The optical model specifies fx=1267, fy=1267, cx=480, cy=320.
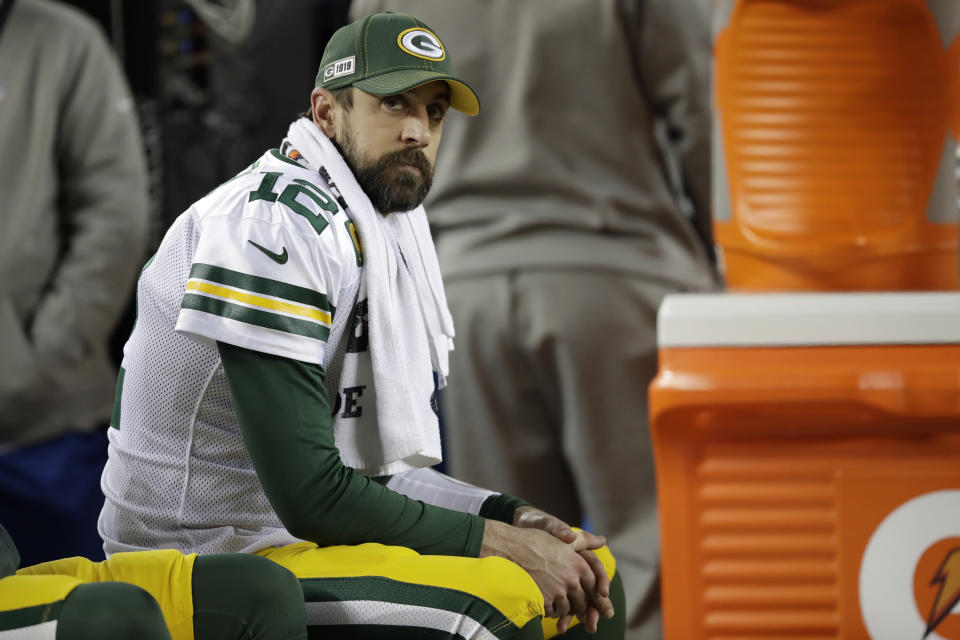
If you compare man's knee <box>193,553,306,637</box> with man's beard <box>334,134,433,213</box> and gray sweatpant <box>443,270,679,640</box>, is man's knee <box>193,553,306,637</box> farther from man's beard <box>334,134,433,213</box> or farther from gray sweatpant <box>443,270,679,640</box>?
gray sweatpant <box>443,270,679,640</box>

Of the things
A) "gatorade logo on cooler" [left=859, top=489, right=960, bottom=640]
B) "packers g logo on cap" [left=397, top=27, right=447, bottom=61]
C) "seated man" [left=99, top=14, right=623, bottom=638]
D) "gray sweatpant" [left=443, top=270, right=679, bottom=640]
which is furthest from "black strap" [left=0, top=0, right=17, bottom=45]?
"gatorade logo on cooler" [left=859, top=489, right=960, bottom=640]

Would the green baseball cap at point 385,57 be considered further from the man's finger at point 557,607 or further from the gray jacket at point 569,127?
the gray jacket at point 569,127

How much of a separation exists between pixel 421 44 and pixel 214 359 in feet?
1.14

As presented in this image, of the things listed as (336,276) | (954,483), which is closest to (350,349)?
(336,276)

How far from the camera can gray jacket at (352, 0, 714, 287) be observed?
2.01m

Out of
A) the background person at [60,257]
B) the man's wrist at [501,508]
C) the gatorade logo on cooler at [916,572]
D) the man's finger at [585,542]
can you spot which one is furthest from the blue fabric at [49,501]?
the gatorade logo on cooler at [916,572]

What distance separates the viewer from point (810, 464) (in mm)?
1280

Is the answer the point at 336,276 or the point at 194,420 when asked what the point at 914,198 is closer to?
the point at 336,276

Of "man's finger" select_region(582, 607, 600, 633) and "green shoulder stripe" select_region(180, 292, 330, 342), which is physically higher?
"green shoulder stripe" select_region(180, 292, 330, 342)

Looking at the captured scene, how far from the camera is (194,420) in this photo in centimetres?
113

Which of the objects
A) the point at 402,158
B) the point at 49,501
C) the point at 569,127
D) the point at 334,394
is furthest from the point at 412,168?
the point at 49,501

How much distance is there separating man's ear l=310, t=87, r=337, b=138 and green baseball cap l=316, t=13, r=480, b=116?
2 centimetres

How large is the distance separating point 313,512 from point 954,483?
0.63 meters

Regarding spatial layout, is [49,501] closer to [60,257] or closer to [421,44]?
[60,257]
